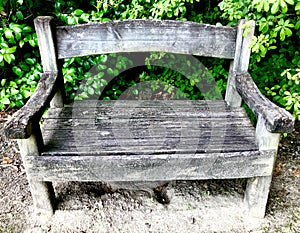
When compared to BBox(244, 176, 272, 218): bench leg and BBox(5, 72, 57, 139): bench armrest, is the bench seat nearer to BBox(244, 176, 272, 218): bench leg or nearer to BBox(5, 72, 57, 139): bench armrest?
BBox(244, 176, 272, 218): bench leg

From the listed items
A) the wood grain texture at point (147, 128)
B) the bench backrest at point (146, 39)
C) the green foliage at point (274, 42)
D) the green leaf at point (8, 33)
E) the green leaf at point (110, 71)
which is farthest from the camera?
the green leaf at point (110, 71)

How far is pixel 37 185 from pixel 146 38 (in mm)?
1114

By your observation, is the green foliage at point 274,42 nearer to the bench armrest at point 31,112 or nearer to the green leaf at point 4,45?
the bench armrest at point 31,112

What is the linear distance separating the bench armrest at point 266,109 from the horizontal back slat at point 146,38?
240mm

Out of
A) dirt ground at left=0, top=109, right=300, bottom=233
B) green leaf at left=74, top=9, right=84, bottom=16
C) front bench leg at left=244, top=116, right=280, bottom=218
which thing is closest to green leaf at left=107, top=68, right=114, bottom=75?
green leaf at left=74, top=9, right=84, bottom=16

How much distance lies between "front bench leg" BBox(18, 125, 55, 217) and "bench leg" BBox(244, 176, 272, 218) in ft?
3.97

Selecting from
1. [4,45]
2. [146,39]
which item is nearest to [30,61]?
[4,45]

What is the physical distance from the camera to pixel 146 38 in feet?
7.14

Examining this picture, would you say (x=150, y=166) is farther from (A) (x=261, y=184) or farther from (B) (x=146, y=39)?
(B) (x=146, y=39)

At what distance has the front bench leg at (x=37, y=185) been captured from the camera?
5.81 ft

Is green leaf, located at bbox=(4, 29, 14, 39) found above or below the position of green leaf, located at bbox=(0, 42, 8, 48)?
above

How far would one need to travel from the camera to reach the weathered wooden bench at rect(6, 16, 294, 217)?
1817 mm

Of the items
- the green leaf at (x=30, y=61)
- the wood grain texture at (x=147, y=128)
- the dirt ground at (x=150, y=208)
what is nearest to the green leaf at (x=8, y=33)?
the green leaf at (x=30, y=61)

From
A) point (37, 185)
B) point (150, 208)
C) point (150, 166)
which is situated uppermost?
point (150, 166)
